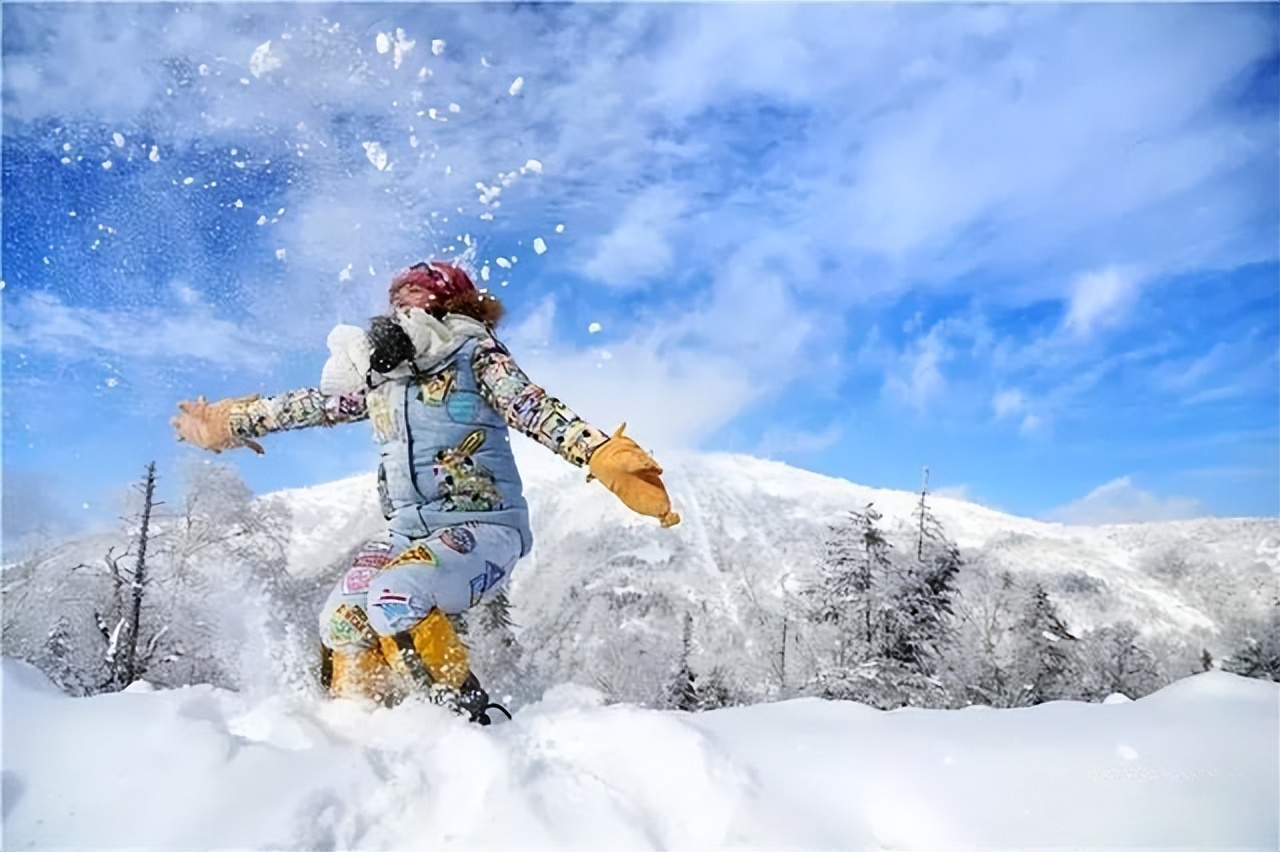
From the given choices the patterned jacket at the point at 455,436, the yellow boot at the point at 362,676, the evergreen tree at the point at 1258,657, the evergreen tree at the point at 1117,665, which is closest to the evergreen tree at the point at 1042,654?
the evergreen tree at the point at 1117,665

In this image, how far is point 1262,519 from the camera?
46906 millimetres

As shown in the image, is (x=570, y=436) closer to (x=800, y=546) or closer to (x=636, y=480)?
(x=636, y=480)

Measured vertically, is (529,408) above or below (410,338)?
below

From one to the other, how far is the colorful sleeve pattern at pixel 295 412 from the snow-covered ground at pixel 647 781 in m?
1.56

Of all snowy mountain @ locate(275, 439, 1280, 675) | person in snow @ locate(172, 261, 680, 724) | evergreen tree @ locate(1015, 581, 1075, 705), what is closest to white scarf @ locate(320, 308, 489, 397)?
person in snow @ locate(172, 261, 680, 724)

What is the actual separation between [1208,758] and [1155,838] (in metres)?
0.36

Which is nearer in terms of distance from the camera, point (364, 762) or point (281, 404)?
point (364, 762)

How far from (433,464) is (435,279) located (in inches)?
32.8

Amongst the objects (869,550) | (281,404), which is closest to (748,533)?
(869,550)

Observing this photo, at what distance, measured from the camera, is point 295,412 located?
13.2 feet

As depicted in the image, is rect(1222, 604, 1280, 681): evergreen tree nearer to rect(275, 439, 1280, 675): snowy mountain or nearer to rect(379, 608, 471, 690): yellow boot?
rect(275, 439, 1280, 675): snowy mountain

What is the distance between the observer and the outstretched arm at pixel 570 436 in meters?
3.11

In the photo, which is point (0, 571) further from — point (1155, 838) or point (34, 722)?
point (1155, 838)

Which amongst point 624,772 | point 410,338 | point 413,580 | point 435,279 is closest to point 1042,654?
point 435,279
